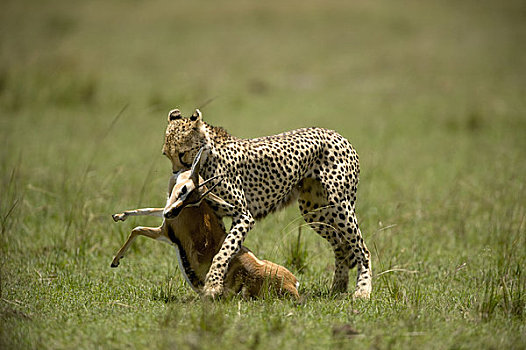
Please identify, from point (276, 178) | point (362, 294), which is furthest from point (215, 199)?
point (362, 294)

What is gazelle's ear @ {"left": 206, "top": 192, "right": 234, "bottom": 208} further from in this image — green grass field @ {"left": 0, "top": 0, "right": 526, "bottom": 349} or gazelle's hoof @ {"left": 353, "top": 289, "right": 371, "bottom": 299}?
gazelle's hoof @ {"left": 353, "top": 289, "right": 371, "bottom": 299}

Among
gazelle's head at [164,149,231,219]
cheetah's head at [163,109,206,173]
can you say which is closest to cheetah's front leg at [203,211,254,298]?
gazelle's head at [164,149,231,219]

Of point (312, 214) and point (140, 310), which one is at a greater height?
point (312, 214)

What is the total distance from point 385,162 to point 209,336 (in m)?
7.39

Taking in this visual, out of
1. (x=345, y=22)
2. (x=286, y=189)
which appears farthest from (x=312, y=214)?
(x=345, y=22)

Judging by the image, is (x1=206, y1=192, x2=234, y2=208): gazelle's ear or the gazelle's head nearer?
the gazelle's head

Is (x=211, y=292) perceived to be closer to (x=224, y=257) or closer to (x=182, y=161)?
(x=224, y=257)

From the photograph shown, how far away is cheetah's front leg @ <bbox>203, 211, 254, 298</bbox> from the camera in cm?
436

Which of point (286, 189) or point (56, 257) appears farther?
point (56, 257)

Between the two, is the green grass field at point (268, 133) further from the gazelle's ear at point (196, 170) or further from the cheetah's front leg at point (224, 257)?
the gazelle's ear at point (196, 170)

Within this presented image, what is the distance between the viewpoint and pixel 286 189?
16.4 feet

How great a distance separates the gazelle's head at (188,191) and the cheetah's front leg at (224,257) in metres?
0.34

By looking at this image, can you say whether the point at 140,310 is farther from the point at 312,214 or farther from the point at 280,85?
the point at 280,85

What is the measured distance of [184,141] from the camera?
178 inches
